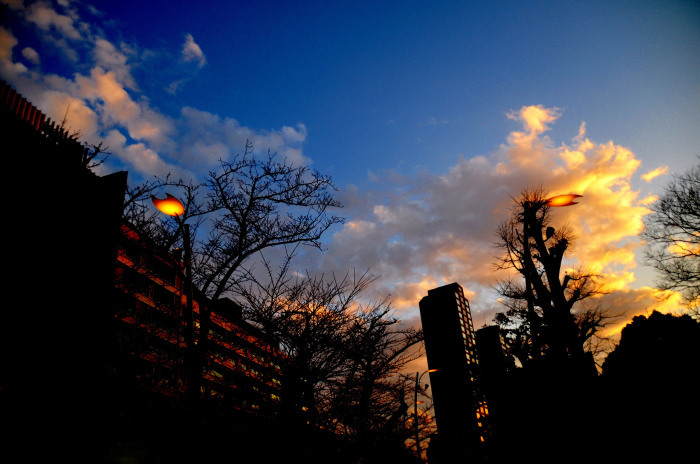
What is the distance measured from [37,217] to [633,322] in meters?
13.6

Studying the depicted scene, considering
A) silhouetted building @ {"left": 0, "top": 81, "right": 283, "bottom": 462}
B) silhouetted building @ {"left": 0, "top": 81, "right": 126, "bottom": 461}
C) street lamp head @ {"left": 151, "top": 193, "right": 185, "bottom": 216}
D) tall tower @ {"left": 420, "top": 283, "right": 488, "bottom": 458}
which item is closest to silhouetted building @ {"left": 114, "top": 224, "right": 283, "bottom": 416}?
silhouetted building @ {"left": 0, "top": 81, "right": 283, "bottom": 462}

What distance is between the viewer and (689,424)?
5.31 meters

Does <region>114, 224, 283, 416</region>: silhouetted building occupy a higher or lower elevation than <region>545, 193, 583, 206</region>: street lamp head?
lower

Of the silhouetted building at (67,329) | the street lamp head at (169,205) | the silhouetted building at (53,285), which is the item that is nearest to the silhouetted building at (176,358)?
the silhouetted building at (67,329)

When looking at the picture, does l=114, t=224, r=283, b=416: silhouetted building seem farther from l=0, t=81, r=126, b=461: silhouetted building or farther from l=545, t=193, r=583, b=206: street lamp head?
l=545, t=193, r=583, b=206: street lamp head

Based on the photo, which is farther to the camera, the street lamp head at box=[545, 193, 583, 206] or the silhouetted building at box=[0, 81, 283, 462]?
the silhouetted building at box=[0, 81, 283, 462]

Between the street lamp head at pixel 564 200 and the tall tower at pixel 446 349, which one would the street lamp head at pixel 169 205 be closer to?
the street lamp head at pixel 564 200

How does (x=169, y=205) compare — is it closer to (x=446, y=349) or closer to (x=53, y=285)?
(x=53, y=285)

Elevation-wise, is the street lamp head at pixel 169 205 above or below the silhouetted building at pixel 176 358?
above

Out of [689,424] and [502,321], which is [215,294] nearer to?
[689,424]

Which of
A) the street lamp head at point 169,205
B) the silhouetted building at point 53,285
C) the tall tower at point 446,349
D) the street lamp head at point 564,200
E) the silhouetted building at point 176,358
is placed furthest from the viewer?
the tall tower at point 446,349

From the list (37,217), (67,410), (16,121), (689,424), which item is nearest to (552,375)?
(689,424)

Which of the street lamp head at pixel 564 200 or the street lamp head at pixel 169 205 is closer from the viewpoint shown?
the street lamp head at pixel 564 200

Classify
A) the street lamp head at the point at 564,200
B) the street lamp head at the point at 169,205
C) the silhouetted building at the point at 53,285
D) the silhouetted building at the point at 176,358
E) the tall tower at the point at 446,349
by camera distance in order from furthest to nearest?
1. the tall tower at the point at 446,349
2. the silhouetted building at the point at 176,358
3. the street lamp head at the point at 169,205
4. the silhouetted building at the point at 53,285
5. the street lamp head at the point at 564,200
